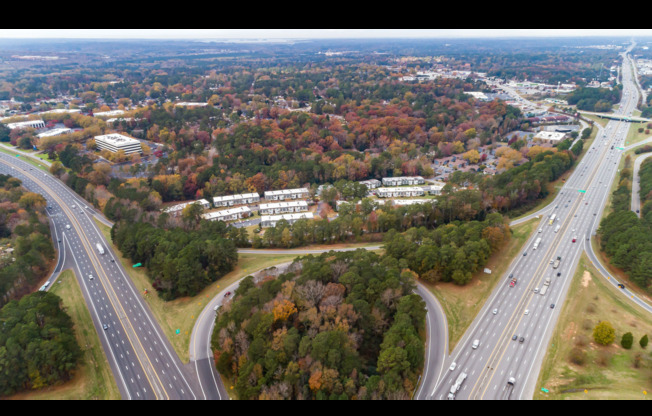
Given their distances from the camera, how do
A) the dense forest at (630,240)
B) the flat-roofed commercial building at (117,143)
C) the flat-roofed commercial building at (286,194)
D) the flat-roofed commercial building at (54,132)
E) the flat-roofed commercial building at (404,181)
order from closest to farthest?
the dense forest at (630,240)
the flat-roofed commercial building at (286,194)
the flat-roofed commercial building at (404,181)
the flat-roofed commercial building at (117,143)
the flat-roofed commercial building at (54,132)

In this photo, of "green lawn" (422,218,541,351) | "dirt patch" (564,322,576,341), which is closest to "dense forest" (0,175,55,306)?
"green lawn" (422,218,541,351)

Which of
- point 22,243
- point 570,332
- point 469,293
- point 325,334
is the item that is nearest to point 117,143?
point 22,243

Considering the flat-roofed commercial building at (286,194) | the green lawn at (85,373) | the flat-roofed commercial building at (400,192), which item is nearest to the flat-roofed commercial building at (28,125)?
the flat-roofed commercial building at (286,194)

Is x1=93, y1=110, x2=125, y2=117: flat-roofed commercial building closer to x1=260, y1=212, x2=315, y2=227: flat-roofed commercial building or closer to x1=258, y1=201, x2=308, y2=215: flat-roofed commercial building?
x1=258, y1=201, x2=308, y2=215: flat-roofed commercial building

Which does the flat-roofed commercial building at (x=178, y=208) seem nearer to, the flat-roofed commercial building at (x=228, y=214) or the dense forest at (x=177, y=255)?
the flat-roofed commercial building at (x=228, y=214)

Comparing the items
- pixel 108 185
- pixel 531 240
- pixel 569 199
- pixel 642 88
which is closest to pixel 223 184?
pixel 108 185

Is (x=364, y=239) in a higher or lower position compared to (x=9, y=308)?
lower

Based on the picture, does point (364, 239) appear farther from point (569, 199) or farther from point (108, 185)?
point (108, 185)
